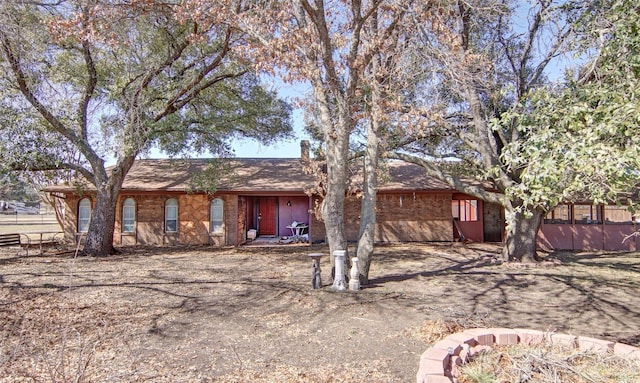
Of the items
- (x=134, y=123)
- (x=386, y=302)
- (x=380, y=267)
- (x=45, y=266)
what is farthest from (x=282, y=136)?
(x=386, y=302)

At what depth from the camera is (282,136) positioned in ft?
54.2

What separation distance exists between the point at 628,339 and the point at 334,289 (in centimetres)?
456

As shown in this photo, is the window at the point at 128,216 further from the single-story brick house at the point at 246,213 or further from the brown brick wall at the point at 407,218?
the brown brick wall at the point at 407,218

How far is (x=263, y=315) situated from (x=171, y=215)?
12.6 m

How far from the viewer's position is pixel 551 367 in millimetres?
3398

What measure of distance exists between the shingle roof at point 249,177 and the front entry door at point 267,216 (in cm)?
172

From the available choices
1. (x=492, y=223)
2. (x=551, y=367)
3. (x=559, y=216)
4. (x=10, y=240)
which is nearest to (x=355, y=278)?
(x=551, y=367)

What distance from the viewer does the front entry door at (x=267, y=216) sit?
66.8 feet

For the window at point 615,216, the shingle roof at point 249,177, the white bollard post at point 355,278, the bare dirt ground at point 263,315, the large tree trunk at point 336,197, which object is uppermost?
the shingle roof at point 249,177

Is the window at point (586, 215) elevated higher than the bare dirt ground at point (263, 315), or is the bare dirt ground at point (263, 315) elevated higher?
the window at point (586, 215)

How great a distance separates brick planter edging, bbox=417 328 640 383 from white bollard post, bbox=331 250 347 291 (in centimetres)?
364

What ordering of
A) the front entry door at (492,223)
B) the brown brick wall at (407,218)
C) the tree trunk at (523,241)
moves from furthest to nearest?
the front entry door at (492,223) < the brown brick wall at (407,218) < the tree trunk at (523,241)

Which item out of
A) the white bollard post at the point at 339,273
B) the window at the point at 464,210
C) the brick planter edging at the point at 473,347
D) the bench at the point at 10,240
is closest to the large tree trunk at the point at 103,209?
the bench at the point at 10,240

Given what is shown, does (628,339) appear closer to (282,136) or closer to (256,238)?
(282,136)
